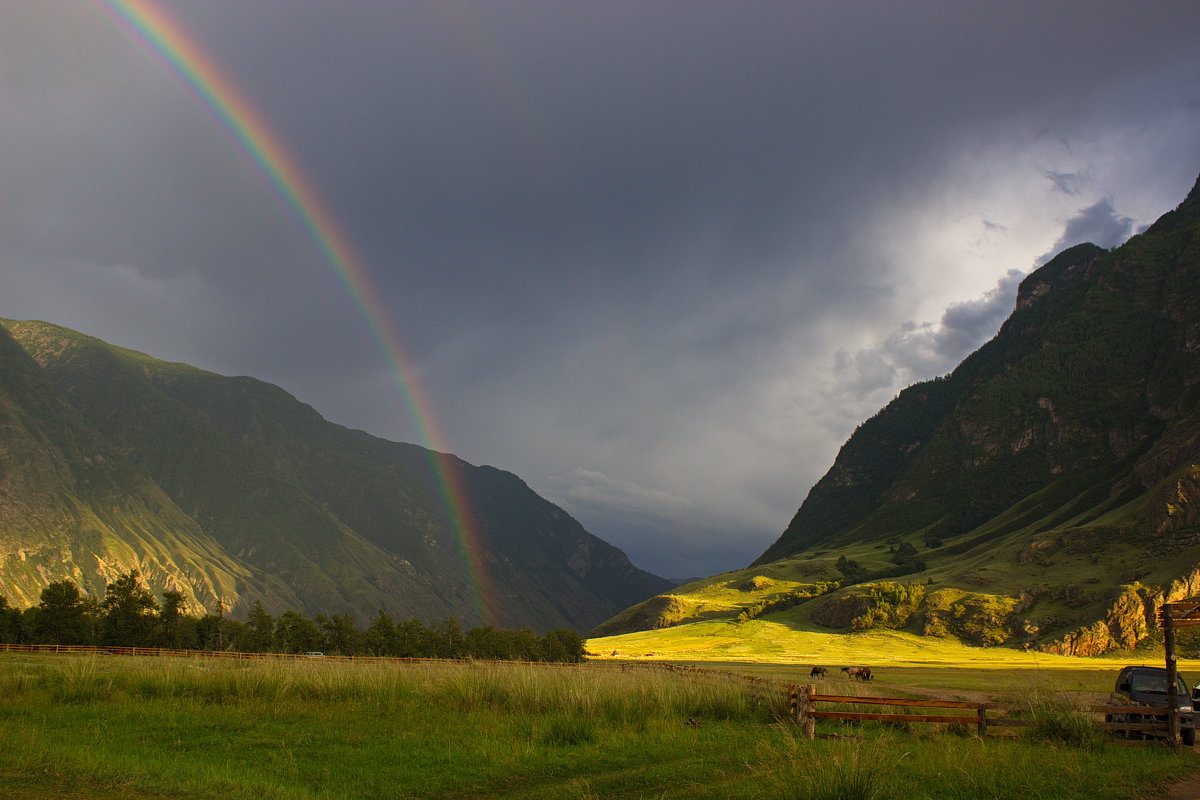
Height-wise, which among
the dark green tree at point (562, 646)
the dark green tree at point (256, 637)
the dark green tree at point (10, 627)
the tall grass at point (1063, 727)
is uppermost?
the tall grass at point (1063, 727)

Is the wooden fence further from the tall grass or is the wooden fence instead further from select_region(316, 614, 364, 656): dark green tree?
select_region(316, 614, 364, 656): dark green tree

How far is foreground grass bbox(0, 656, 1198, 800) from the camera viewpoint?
439 inches

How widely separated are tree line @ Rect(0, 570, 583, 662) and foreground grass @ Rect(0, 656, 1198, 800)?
5726cm

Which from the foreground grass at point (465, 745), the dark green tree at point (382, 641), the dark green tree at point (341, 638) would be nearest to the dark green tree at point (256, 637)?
the dark green tree at point (341, 638)

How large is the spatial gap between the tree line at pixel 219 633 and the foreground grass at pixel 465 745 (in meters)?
57.3

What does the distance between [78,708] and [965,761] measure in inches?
796

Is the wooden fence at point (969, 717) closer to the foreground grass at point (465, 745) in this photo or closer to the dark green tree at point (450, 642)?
the foreground grass at point (465, 745)

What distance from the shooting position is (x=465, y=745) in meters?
15.2

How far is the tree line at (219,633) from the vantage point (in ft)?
250

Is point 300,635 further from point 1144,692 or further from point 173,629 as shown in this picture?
point 1144,692

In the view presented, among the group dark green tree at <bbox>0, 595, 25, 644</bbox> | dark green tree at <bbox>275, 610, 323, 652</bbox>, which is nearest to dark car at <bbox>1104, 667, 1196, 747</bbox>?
dark green tree at <bbox>275, 610, 323, 652</bbox>

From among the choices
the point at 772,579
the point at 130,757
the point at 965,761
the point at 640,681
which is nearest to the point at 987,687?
the point at 640,681

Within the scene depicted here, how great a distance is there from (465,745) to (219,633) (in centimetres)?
8212

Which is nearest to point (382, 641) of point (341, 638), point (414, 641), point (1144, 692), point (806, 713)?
point (414, 641)
